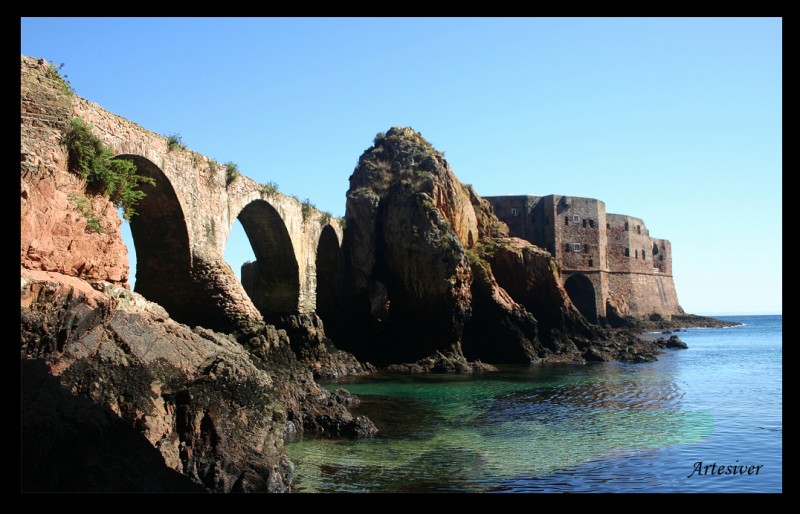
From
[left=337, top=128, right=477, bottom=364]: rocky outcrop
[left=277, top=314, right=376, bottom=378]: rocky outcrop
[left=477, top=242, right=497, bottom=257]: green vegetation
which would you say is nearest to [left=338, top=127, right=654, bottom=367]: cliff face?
[left=337, top=128, right=477, bottom=364]: rocky outcrop

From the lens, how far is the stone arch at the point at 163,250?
1666cm

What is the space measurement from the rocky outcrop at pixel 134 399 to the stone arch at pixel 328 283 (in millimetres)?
19368

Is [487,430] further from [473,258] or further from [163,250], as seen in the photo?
[473,258]

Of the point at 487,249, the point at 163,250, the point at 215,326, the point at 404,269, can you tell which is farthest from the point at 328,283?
the point at 163,250

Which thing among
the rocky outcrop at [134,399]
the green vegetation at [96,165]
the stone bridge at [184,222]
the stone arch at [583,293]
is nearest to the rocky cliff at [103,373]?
the rocky outcrop at [134,399]

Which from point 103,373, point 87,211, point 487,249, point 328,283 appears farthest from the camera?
point 487,249

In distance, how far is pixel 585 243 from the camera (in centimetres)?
5594

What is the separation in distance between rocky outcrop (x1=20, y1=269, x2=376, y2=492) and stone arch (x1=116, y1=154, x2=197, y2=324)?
563 cm

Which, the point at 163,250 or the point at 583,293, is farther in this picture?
the point at 583,293

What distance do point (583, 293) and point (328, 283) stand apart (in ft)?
100

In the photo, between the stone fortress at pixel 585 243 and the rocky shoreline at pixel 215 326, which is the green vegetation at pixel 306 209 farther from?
the stone fortress at pixel 585 243

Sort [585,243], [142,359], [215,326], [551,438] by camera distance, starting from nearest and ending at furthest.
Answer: [142,359] < [551,438] < [215,326] < [585,243]

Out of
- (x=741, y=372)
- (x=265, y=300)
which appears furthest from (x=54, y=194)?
(x=741, y=372)
